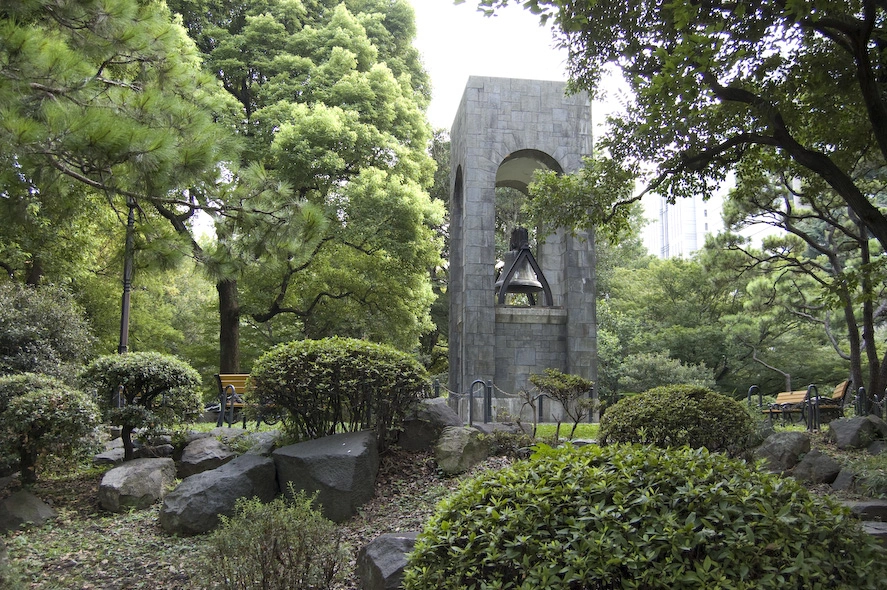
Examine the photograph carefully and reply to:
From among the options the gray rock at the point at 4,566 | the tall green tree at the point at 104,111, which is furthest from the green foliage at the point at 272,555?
the tall green tree at the point at 104,111

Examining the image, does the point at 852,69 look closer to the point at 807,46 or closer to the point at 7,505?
the point at 807,46

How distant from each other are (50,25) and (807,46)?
8.31m

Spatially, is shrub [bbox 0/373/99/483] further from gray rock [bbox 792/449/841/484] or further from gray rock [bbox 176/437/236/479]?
gray rock [bbox 792/449/841/484]

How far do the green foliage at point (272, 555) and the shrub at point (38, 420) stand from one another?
3332mm

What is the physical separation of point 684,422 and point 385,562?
3.28m

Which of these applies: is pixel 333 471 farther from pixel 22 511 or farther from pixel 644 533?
pixel 644 533

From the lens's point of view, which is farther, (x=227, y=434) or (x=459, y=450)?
(x=227, y=434)

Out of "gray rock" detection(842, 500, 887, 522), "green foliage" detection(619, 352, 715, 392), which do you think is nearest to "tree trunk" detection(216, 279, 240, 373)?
"green foliage" detection(619, 352, 715, 392)

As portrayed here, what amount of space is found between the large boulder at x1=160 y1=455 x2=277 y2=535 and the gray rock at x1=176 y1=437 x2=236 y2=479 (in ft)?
3.90

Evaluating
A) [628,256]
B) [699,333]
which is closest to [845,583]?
[699,333]

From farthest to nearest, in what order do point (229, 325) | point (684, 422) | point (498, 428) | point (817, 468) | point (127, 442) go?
1. point (229, 325)
2. point (127, 442)
3. point (498, 428)
4. point (817, 468)
5. point (684, 422)

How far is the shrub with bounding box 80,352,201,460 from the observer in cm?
778

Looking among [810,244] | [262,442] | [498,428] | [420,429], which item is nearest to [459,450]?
[420,429]

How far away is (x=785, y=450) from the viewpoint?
25.0 ft
